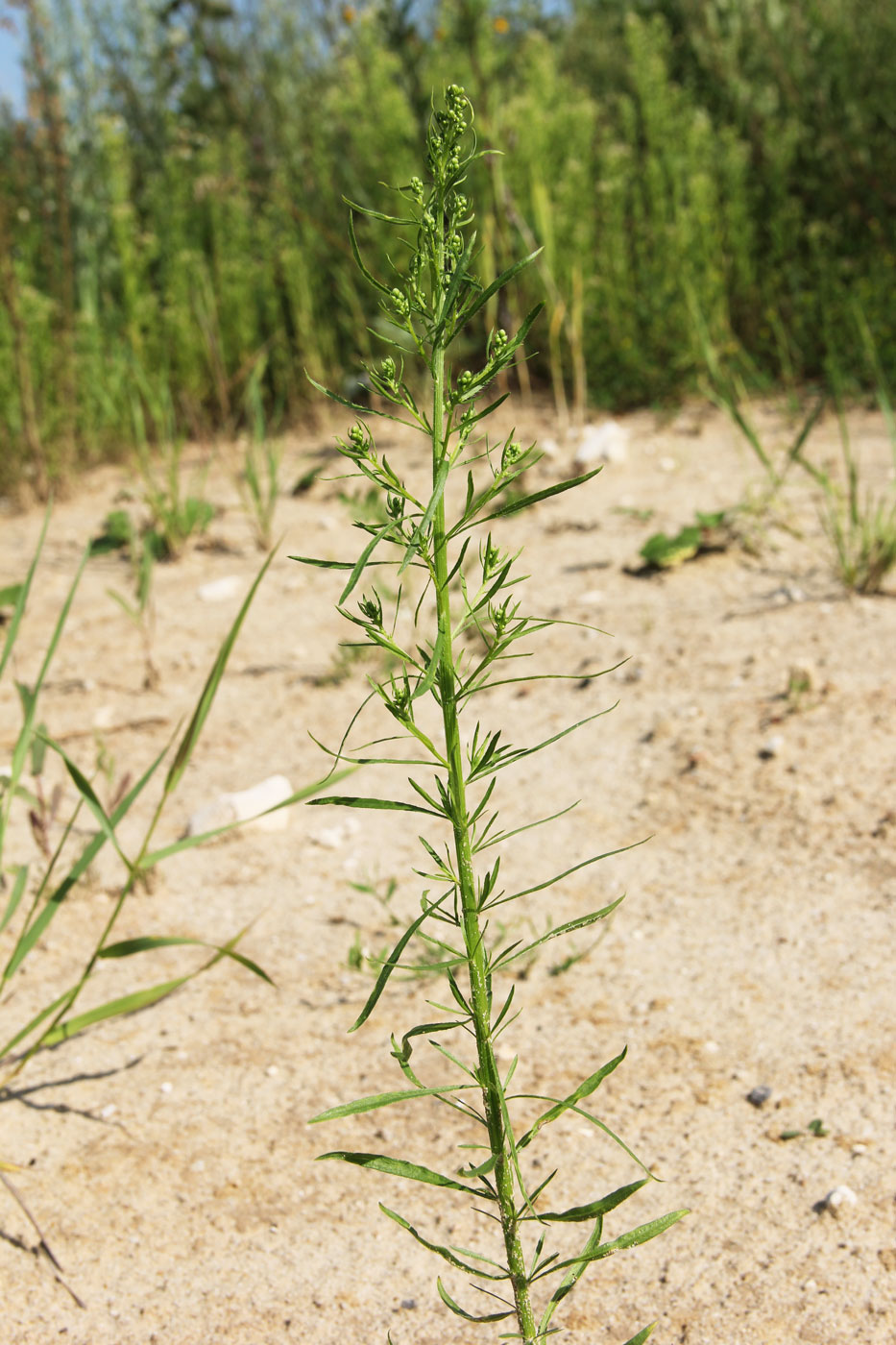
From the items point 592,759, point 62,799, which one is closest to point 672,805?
point 592,759

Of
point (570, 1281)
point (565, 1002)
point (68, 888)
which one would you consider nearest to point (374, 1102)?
point (570, 1281)

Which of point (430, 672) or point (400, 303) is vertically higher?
point (400, 303)

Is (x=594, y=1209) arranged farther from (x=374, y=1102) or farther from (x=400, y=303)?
(x=400, y=303)

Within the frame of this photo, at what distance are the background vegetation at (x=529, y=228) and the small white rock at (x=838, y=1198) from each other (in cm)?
324

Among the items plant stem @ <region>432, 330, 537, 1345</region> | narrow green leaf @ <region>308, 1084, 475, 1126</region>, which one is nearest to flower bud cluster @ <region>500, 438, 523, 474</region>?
plant stem @ <region>432, 330, 537, 1345</region>

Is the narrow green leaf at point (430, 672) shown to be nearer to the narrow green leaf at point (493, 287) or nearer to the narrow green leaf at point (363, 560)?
the narrow green leaf at point (363, 560)

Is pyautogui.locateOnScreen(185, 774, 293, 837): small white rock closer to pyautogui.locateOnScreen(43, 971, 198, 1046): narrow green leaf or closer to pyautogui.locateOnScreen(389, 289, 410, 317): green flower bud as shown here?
pyautogui.locateOnScreen(43, 971, 198, 1046): narrow green leaf

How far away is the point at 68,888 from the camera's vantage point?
1.52 m

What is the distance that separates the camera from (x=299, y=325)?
16.5 feet

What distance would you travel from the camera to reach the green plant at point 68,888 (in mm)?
1482

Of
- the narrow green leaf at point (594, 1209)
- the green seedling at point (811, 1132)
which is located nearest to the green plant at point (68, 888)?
the narrow green leaf at point (594, 1209)

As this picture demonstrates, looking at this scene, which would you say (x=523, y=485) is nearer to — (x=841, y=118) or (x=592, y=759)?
(x=592, y=759)

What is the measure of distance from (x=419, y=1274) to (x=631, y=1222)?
10.7 inches

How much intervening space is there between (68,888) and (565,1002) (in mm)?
817
